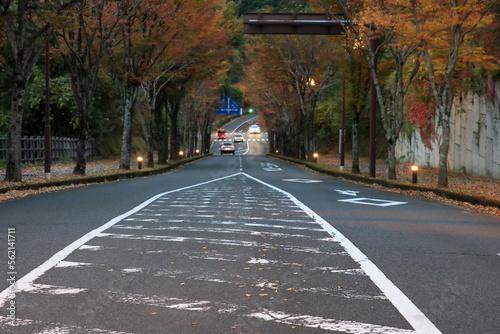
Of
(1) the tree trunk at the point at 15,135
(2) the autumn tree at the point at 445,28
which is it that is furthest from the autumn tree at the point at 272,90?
(1) the tree trunk at the point at 15,135

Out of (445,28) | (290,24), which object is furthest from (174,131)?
(445,28)

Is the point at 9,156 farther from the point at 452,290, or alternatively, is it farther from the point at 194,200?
the point at 452,290

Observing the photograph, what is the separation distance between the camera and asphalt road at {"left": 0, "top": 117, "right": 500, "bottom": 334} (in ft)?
16.3

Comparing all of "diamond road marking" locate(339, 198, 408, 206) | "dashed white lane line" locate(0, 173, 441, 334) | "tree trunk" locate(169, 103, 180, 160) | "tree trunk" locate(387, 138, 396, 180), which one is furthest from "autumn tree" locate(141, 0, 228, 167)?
"dashed white lane line" locate(0, 173, 441, 334)

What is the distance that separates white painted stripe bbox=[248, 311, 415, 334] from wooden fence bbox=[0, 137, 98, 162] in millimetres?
31323

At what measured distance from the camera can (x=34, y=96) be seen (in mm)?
40938

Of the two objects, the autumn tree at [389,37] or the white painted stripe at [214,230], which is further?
the autumn tree at [389,37]

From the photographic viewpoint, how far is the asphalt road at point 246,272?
4.95 metres

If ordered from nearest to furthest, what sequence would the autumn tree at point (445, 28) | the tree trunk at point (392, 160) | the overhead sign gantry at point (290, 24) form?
the autumn tree at point (445, 28)
the tree trunk at point (392, 160)
the overhead sign gantry at point (290, 24)

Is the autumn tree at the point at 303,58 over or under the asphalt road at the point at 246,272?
over

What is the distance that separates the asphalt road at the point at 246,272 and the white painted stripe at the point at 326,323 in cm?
1

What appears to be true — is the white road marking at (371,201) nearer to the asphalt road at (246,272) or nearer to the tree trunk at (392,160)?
the asphalt road at (246,272)

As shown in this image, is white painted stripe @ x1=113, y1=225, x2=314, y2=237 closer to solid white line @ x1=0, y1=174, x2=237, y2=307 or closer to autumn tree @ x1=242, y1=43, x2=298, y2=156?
solid white line @ x1=0, y1=174, x2=237, y2=307

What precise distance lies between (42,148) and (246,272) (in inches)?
1372
